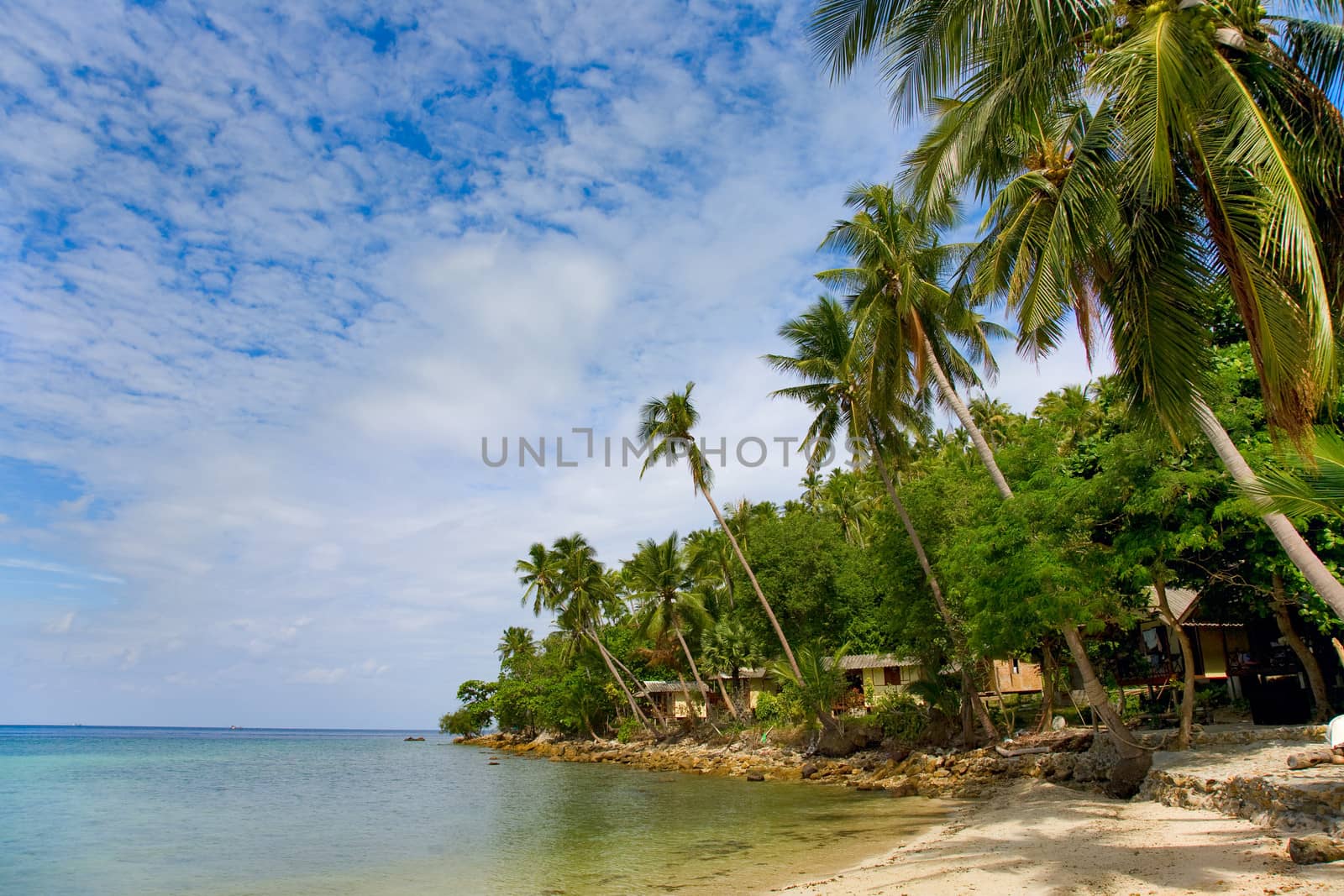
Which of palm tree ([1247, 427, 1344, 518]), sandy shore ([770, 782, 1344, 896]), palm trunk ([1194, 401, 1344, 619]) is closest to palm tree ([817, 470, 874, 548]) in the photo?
sandy shore ([770, 782, 1344, 896])

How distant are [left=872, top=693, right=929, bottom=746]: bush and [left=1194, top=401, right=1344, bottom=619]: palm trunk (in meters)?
16.5

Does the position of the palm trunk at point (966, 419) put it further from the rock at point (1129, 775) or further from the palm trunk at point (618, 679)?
the palm trunk at point (618, 679)

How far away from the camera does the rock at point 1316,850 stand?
23.4 feet

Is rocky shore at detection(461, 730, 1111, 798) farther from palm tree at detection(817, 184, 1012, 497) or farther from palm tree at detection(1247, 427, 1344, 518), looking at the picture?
palm tree at detection(1247, 427, 1344, 518)

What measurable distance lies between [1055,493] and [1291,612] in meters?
5.54

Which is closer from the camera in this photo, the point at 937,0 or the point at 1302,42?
the point at 1302,42

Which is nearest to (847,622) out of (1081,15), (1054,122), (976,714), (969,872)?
(976,714)

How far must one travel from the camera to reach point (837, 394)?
22297 mm

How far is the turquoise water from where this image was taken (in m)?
12.6

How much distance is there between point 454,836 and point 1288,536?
17.1 m

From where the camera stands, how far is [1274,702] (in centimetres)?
1463

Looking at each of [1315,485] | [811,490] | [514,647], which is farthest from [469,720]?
[1315,485]

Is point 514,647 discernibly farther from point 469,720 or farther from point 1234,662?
point 1234,662

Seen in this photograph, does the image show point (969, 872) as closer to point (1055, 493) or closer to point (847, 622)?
point (1055, 493)
